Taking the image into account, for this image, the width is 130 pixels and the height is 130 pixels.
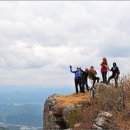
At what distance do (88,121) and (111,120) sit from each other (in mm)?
2024

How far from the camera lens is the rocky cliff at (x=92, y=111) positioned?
80.8ft

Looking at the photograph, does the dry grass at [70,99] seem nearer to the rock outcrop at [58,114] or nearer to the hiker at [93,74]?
the rock outcrop at [58,114]

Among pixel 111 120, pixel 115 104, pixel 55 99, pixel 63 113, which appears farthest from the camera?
pixel 55 99

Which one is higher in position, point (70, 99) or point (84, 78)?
point (84, 78)

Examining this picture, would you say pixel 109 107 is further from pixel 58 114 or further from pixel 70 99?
pixel 70 99

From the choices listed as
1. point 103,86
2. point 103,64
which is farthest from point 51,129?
point 103,64

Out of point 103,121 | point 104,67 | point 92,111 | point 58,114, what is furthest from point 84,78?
point 103,121

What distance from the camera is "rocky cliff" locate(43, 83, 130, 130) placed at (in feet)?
80.8

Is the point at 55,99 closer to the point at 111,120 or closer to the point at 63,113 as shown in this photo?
the point at 63,113

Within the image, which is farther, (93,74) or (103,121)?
(93,74)

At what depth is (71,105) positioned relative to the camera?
96.1ft

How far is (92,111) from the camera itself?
2683cm

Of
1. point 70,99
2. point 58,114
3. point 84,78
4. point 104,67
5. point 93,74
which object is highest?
point 104,67

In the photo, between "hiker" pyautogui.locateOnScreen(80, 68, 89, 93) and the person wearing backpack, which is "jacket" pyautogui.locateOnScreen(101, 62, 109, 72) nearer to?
the person wearing backpack
